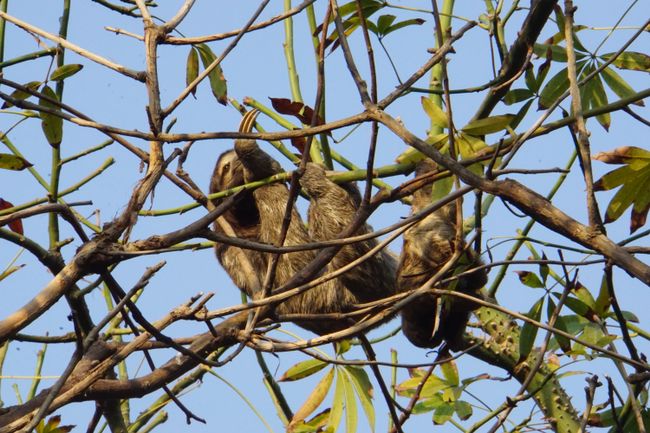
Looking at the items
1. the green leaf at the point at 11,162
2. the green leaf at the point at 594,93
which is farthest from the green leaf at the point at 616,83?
the green leaf at the point at 11,162

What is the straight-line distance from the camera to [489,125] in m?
3.51

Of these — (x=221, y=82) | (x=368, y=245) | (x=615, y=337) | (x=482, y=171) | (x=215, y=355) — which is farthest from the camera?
(x=368, y=245)

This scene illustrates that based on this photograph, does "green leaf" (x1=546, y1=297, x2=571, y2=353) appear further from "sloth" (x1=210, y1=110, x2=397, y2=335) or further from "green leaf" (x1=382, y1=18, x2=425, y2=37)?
"sloth" (x1=210, y1=110, x2=397, y2=335)

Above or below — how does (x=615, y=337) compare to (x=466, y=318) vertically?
below

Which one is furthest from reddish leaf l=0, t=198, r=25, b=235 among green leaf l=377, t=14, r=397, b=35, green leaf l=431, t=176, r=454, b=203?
green leaf l=431, t=176, r=454, b=203

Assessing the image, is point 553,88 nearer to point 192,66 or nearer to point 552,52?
point 552,52

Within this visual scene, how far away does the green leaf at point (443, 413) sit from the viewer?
4473 mm

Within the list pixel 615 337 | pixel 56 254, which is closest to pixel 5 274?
pixel 56 254

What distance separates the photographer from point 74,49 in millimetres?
3170

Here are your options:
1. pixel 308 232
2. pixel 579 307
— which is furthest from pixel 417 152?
pixel 308 232

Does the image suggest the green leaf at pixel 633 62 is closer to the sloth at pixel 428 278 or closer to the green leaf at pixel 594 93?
the green leaf at pixel 594 93

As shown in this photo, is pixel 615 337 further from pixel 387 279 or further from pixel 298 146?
pixel 387 279

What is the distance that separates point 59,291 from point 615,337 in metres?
2.34

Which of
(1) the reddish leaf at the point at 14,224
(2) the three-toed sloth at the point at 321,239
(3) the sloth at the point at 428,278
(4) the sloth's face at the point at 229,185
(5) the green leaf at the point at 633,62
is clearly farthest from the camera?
(4) the sloth's face at the point at 229,185
